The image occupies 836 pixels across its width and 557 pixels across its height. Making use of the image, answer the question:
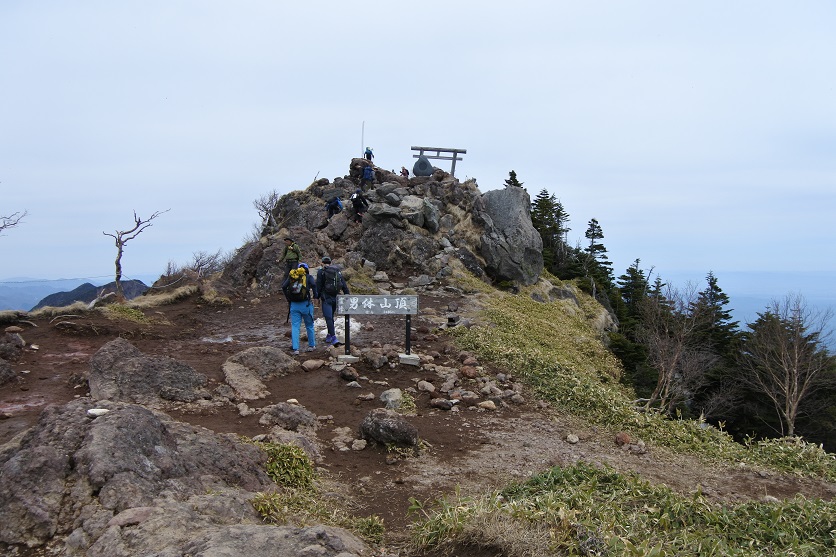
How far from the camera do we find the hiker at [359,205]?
22.7 m

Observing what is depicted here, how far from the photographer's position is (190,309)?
1620cm

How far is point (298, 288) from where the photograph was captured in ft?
36.0

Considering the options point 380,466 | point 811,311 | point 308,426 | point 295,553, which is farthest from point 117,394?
point 811,311

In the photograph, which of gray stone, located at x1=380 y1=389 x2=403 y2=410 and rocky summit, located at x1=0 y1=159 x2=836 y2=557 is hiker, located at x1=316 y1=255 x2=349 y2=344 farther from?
gray stone, located at x1=380 y1=389 x2=403 y2=410

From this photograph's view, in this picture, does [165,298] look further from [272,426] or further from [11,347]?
[272,426]

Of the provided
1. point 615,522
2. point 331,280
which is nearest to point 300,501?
point 615,522

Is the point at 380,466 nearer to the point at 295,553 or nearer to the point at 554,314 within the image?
the point at 295,553

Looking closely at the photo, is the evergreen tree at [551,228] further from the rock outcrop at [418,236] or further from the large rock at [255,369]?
the large rock at [255,369]

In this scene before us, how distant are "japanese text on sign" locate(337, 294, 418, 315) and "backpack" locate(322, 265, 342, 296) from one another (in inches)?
30.9

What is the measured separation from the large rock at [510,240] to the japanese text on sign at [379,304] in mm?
11172

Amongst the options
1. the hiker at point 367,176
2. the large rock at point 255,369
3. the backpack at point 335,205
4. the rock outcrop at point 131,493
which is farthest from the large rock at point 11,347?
the hiker at point 367,176

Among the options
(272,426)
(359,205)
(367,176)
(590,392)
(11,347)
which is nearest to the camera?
(272,426)

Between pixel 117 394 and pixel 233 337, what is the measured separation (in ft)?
17.2

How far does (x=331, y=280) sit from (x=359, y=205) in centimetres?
1164
